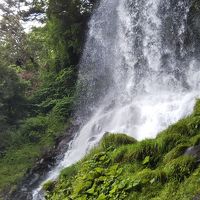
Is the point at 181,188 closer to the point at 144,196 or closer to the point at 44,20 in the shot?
the point at 144,196

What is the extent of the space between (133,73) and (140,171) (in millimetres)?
13269

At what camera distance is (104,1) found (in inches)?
826

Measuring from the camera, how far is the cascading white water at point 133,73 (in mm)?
14664

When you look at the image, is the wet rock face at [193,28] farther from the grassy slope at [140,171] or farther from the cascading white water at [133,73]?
the grassy slope at [140,171]

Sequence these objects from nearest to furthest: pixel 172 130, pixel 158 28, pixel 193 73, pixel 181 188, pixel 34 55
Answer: pixel 181 188 → pixel 172 130 → pixel 193 73 → pixel 158 28 → pixel 34 55

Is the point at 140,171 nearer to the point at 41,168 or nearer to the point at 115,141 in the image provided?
the point at 115,141

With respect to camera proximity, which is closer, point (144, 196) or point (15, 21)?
point (144, 196)

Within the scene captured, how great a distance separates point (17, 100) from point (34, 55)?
1064 cm

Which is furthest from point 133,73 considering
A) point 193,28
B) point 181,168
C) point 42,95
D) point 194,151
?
point 181,168

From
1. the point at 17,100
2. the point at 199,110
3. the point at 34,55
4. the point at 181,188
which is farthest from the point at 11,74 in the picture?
the point at 181,188

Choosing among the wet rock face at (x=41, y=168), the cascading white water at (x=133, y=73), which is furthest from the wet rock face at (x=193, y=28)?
the wet rock face at (x=41, y=168)

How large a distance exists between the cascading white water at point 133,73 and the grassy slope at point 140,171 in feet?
22.9

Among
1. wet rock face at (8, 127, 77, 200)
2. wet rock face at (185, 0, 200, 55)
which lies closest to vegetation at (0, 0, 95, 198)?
wet rock face at (8, 127, 77, 200)

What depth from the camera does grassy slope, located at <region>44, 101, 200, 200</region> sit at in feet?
15.6
